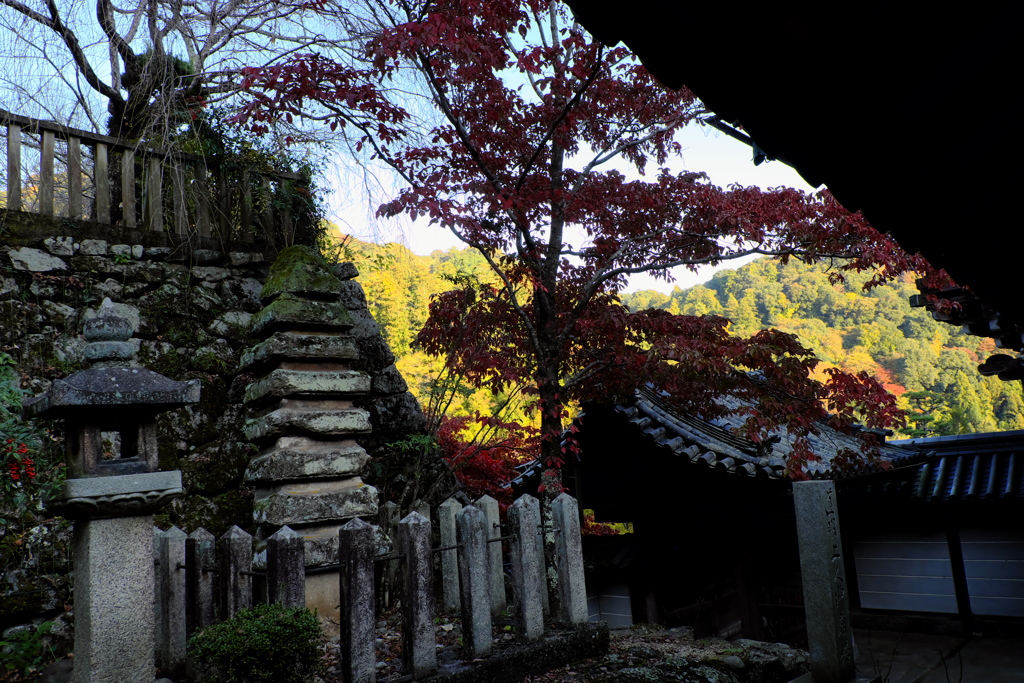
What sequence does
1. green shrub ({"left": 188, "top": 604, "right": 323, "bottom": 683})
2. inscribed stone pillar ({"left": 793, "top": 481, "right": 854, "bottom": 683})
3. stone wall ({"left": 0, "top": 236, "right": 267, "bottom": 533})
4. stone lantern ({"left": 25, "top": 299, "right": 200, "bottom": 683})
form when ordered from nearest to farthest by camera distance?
stone lantern ({"left": 25, "top": 299, "right": 200, "bottom": 683}) < green shrub ({"left": 188, "top": 604, "right": 323, "bottom": 683}) < inscribed stone pillar ({"left": 793, "top": 481, "right": 854, "bottom": 683}) < stone wall ({"left": 0, "top": 236, "right": 267, "bottom": 533})

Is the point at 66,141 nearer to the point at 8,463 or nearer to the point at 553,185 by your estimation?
the point at 8,463

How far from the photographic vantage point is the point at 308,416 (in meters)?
5.32

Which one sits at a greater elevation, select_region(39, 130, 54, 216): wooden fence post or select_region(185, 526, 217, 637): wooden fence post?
select_region(39, 130, 54, 216): wooden fence post

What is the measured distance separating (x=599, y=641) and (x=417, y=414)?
3714mm

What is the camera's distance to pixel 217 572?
437 cm

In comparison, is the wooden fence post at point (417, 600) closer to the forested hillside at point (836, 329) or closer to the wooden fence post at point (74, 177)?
the wooden fence post at point (74, 177)

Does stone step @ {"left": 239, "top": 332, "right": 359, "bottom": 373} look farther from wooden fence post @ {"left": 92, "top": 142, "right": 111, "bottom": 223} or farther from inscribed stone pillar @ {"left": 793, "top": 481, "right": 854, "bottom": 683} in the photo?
inscribed stone pillar @ {"left": 793, "top": 481, "right": 854, "bottom": 683}

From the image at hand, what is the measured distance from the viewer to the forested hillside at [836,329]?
22516 millimetres

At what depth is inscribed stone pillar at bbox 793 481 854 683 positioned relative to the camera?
4328 millimetres

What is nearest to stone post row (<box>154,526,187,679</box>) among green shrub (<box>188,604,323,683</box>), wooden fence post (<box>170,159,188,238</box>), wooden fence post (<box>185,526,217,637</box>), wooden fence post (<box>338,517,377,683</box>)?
wooden fence post (<box>185,526,217,637</box>)

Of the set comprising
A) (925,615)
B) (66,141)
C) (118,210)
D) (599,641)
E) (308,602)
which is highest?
(66,141)

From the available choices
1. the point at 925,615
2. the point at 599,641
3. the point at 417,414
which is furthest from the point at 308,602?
the point at 925,615

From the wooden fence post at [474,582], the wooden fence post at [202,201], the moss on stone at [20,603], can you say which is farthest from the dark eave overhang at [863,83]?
the wooden fence post at [202,201]

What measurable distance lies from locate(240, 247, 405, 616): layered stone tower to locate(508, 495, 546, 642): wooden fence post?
1.49 m
